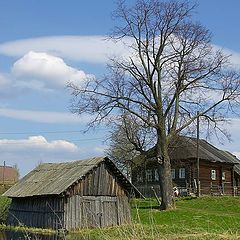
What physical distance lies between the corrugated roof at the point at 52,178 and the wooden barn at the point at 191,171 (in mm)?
20481

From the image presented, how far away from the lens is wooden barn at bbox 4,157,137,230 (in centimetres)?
3662

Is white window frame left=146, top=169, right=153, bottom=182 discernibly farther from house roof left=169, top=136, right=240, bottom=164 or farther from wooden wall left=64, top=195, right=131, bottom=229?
wooden wall left=64, top=195, right=131, bottom=229

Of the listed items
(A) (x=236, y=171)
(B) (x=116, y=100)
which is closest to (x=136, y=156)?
(A) (x=236, y=171)

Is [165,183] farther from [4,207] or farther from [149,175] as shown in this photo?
[149,175]

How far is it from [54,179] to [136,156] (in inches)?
1101

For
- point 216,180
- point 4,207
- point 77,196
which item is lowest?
point 4,207

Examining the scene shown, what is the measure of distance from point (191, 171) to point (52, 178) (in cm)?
2787

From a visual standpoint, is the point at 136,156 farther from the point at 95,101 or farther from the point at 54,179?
the point at 54,179

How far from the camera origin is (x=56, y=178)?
→ 3888 centimetres

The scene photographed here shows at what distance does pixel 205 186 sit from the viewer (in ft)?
215

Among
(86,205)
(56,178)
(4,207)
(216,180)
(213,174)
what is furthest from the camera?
(216,180)

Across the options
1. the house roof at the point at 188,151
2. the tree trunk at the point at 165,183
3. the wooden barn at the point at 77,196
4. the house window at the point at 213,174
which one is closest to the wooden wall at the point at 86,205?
the wooden barn at the point at 77,196

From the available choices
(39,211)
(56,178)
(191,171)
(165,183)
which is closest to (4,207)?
(39,211)

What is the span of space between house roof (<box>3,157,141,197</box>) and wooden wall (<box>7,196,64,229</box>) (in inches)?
30.1
